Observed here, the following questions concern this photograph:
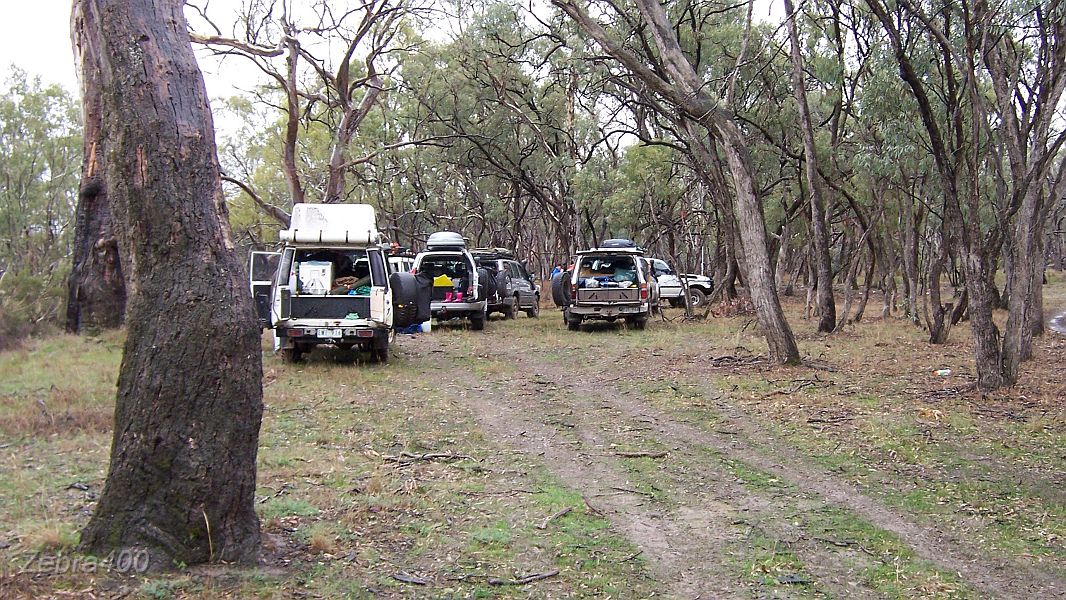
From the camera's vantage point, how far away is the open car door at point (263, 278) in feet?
45.9

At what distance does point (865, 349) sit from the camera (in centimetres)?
1670

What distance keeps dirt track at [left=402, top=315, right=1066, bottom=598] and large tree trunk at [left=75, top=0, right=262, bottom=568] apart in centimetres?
246

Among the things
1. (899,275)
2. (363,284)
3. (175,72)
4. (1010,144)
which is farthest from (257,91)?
(899,275)

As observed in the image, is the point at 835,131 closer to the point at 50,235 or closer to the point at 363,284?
the point at 363,284

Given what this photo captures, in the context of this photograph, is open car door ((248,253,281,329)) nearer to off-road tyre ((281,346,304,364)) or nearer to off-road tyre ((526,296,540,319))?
off-road tyre ((281,346,304,364))

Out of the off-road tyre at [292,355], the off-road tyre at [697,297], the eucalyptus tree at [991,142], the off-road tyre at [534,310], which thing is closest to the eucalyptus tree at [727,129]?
the eucalyptus tree at [991,142]

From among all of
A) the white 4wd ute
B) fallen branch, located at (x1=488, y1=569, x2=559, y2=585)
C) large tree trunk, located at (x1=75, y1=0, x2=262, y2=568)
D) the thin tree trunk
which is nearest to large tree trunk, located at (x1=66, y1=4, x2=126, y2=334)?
the thin tree trunk

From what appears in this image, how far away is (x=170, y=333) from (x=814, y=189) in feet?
47.7

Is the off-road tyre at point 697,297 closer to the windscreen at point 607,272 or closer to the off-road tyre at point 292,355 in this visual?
the windscreen at point 607,272

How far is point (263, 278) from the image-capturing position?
1595 centimetres

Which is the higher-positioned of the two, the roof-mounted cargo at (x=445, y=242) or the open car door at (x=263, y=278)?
the roof-mounted cargo at (x=445, y=242)

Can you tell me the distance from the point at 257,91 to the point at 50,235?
21.6 meters

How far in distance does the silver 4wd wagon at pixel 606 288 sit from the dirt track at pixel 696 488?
7.87 meters

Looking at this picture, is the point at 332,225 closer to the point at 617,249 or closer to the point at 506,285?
the point at 617,249
